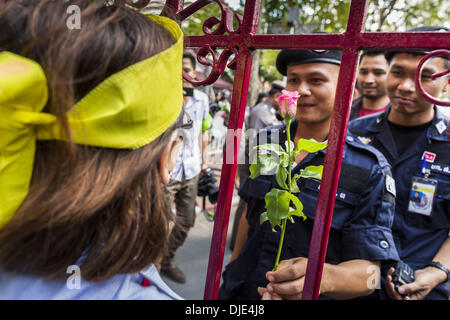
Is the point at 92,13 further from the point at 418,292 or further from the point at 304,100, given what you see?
the point at 418,292

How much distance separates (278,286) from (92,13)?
2.88 ft

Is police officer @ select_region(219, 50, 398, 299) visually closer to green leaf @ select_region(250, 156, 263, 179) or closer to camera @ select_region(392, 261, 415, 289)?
camera @ select_region(392, 261, 415, 289)

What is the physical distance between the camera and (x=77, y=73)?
0.66m

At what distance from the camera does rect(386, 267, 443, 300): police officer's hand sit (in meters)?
1.38

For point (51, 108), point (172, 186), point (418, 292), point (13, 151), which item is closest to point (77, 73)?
point (51, 108)

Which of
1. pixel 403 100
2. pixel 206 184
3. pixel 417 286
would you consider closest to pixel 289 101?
pixel 417 286

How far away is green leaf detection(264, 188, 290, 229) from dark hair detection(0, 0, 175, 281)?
1.11ft

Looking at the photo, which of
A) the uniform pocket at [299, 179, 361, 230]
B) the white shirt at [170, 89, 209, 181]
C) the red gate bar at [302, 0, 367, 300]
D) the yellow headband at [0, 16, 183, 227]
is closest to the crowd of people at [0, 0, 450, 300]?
the yellow headband at [0, 16, 183, 227]

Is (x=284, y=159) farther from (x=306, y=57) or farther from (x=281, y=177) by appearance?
(x=306, y=57)

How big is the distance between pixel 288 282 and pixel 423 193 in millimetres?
1107

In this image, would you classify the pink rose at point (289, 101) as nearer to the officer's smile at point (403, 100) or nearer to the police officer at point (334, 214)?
the police officer at point (334, 214)

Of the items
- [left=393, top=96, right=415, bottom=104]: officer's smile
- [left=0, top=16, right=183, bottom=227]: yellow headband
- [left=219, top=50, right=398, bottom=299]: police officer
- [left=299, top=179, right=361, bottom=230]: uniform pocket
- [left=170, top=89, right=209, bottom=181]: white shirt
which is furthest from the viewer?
[left=170, top=89, right=209, bottom=181]: white shirt

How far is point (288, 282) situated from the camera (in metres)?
1.00

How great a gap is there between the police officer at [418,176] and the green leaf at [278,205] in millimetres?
782
